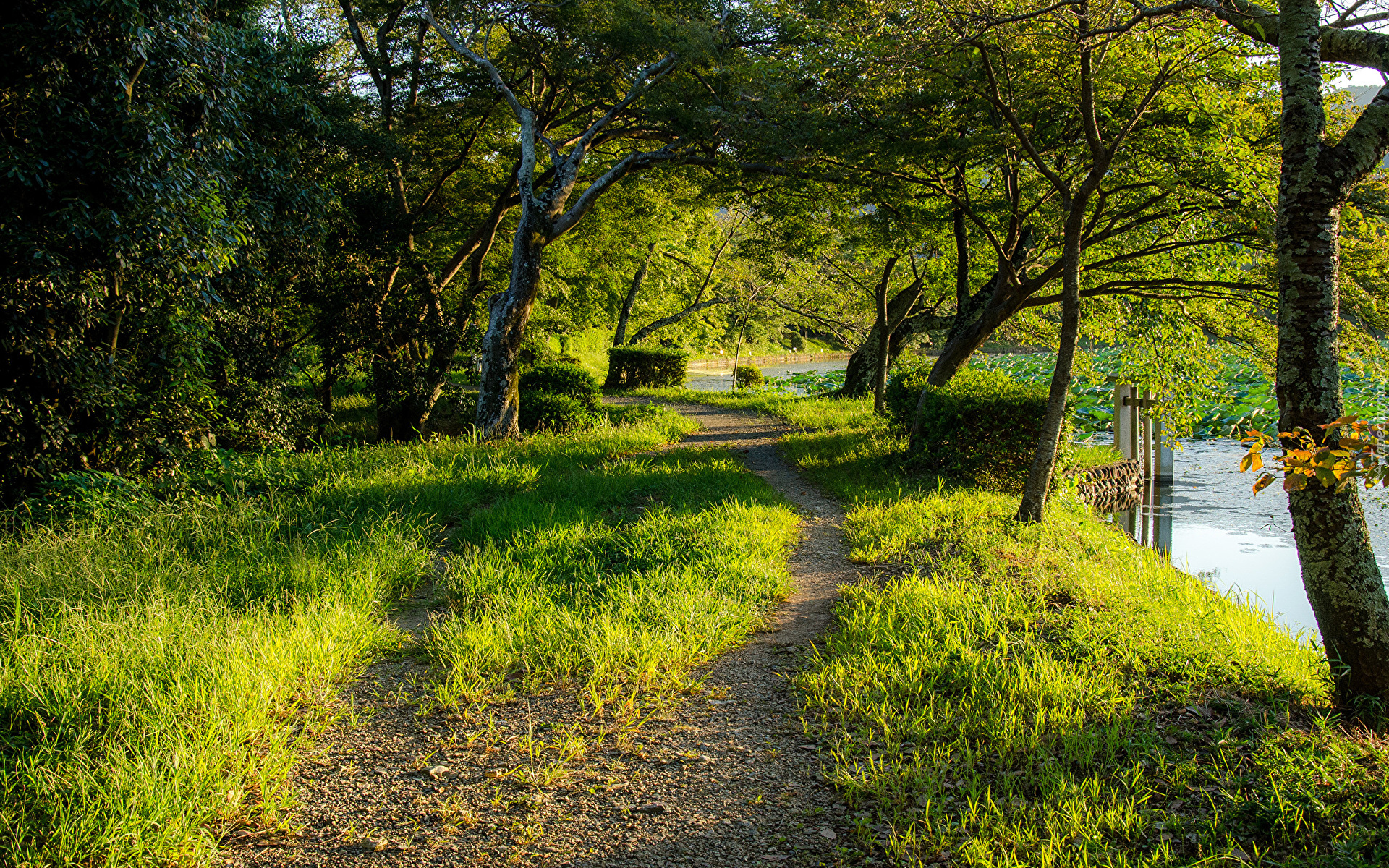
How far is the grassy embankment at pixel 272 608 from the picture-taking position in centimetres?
273

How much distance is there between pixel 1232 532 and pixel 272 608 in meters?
11.4

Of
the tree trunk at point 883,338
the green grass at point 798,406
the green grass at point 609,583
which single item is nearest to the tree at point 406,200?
the green grass at point 609,583

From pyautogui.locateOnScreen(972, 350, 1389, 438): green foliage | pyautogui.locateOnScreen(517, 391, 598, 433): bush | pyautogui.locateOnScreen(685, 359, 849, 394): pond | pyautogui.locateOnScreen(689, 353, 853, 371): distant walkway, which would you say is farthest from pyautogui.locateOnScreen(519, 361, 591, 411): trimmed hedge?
pyautogui.locateOnScreen(689, 353, 853, 371): distant walkway

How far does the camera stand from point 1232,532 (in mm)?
10227

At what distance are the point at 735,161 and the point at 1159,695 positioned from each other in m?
9.11

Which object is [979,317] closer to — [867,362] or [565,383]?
[565,383]

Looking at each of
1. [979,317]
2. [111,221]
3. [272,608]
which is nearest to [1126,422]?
[979,317]

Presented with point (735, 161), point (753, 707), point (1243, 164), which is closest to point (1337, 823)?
point (753, 707)

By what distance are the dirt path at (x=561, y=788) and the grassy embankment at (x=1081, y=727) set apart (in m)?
0.24

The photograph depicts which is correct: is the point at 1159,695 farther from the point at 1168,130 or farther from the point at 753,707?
the point at 1168,130

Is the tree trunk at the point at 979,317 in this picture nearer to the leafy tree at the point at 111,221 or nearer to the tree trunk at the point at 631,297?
the leafy tree at the point at 111,221

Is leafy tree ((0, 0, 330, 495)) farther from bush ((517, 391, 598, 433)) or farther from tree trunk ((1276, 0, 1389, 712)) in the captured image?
tree trunk ((1276, 0, 1389, 712))

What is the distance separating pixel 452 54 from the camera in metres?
13.4

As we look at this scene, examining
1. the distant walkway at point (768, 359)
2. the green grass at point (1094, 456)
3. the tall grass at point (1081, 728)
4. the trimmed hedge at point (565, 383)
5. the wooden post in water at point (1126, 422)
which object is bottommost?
the tall grass at point (1081, 728)
